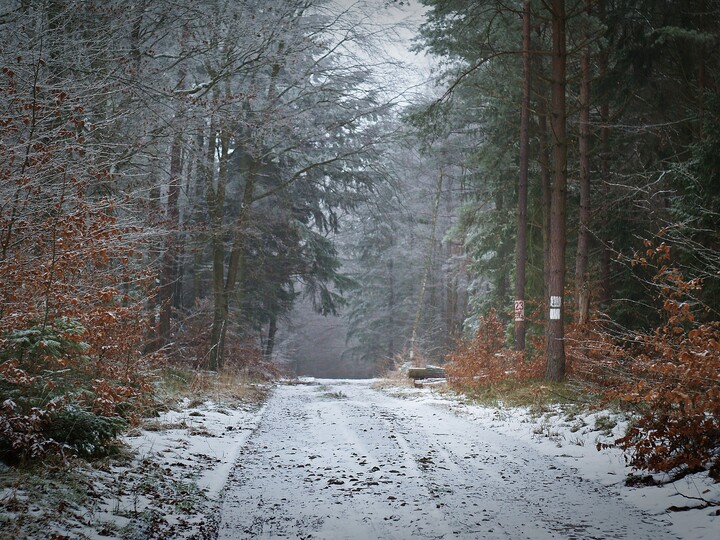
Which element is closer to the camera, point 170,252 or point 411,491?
point 411,491

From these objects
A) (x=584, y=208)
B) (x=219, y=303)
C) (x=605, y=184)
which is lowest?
(x=219, y=303)

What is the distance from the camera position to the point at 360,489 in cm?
535

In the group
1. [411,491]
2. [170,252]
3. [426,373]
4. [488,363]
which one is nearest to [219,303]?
[170,252]

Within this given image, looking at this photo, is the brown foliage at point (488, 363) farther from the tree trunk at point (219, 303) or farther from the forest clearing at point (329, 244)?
the tree trunk at point (219, 303)

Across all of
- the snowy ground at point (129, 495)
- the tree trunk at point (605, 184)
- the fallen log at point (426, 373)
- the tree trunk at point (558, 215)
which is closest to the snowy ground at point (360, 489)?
the snowy ground at point (129, 495)

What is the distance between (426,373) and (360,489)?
15.4m

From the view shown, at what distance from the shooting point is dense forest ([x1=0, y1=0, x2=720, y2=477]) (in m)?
5.75

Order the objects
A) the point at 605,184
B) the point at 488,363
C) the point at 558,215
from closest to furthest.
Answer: the point at 558,215
the point at 488,363
the point at 605,184

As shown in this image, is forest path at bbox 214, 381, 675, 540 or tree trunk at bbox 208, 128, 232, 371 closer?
forest path at bbox 214, 381, 675, 540

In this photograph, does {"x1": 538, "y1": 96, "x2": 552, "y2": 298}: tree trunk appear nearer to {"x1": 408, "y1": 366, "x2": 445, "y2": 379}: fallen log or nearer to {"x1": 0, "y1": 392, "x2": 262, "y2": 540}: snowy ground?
{"x1": 408, "y1": 366, "x2": 445, "y2": 379}: fallen log

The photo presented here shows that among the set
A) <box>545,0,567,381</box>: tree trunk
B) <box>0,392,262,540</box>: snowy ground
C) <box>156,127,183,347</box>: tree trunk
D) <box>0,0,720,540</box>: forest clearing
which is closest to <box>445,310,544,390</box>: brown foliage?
<box>0,0,720,540</box>: forest clearing

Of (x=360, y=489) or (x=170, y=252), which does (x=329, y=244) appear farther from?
(x=360, y=489)

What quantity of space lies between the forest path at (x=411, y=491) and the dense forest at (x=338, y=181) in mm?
1176

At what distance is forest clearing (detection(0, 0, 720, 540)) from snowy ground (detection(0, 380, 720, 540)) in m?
0.04
